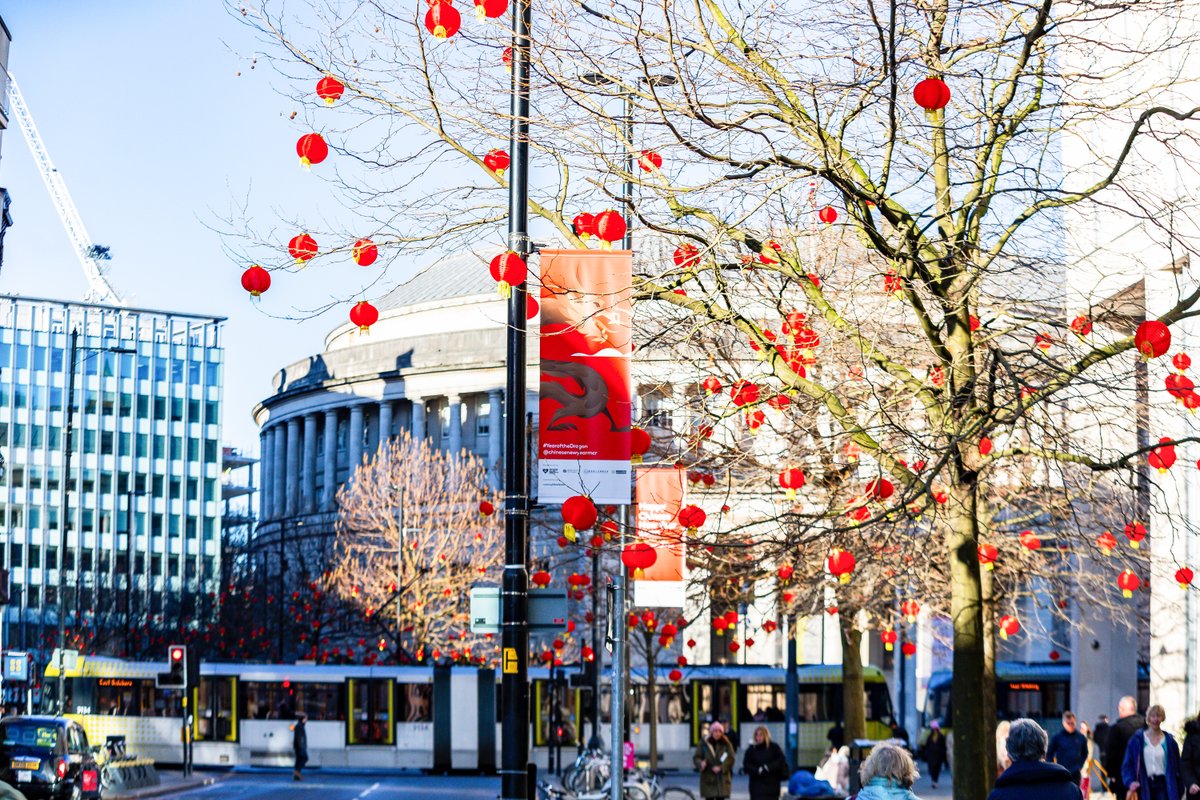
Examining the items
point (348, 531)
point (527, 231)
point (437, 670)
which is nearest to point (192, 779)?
point (437, 670)

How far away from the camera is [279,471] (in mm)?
105312

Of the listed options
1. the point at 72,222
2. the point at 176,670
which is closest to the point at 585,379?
the point at 176,670

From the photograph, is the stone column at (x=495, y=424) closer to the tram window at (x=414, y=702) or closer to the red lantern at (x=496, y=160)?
the tram window at (x=414, y=702)

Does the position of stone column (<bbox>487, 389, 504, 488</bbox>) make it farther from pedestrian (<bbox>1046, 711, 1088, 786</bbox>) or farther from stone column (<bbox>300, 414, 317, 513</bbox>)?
pedestrian (<bbox>1046, 711, 1088, 786</bbox>)

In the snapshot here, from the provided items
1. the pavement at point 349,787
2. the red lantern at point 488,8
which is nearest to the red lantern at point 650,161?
the red lantern at point 488,8

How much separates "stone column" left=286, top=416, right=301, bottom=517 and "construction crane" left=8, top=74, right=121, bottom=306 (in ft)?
244

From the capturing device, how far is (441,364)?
91.3m

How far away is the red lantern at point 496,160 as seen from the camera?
1321 cm

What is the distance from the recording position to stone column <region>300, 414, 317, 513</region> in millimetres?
100312

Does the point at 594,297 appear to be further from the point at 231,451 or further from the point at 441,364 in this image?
the point at 231,451

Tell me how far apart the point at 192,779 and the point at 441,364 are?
5099cm

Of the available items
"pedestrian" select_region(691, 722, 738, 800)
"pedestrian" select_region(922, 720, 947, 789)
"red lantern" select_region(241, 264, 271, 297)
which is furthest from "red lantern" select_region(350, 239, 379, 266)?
"pedestrian" select_region(922, 720, 947, 789)

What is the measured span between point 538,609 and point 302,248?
3.43 metres

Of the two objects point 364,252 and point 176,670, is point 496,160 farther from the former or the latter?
point 176,670
